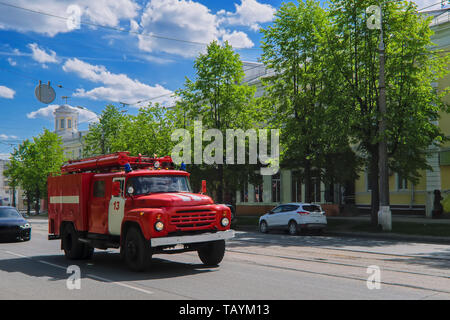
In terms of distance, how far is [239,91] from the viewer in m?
31.6

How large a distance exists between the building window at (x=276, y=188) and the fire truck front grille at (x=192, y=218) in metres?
Result: 33.1

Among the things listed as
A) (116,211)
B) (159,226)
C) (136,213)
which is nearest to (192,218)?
(159,226)

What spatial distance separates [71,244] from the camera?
1320cm

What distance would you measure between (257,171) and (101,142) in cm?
2675

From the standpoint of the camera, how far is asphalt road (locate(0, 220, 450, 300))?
798cm

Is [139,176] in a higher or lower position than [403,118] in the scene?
lower

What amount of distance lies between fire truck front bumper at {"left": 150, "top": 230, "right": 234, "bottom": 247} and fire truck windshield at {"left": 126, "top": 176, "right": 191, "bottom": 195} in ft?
5.06

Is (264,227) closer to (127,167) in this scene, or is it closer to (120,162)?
(120,162)

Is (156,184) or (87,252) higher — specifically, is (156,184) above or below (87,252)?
above

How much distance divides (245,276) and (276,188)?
112 ft

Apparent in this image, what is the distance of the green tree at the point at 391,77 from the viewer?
21.9m

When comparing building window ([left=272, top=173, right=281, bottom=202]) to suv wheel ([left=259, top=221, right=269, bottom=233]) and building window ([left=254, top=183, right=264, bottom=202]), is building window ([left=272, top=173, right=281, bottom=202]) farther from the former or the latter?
suv wheel ([left=259, top=221, right=269, bottom=233])
